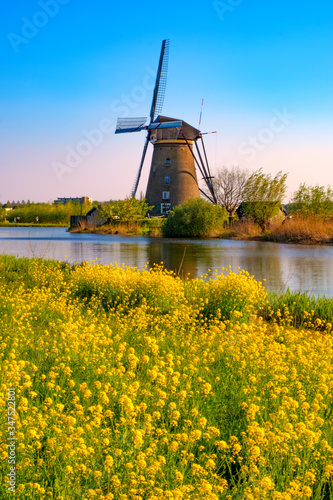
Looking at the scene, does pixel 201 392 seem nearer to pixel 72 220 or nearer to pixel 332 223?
pixel 332 223

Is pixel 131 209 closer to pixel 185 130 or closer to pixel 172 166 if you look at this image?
pixel 172 166

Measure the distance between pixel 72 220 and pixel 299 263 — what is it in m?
41.9

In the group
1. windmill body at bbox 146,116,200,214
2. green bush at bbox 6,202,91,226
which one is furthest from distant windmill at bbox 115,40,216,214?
green bush at bbox 6,202,91,226

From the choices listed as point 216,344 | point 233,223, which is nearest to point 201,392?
point 216,344

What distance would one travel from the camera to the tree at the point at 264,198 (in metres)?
40.4

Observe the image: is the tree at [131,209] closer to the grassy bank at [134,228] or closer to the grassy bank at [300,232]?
the grassy bank at [134,228]

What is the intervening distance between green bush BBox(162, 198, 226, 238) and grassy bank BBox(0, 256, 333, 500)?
1238 inches

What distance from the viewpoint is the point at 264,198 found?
40750 mm

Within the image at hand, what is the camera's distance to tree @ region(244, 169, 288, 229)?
4041cm

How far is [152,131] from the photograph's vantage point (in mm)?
46719

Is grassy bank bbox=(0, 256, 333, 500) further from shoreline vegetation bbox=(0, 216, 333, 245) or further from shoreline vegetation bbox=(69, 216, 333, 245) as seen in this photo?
shoreline vegetation bbox=(0, 216, 333, 245)

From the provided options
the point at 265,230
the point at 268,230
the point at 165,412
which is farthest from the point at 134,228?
the point at 165,412

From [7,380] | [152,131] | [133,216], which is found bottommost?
[7,380]

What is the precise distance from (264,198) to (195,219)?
22.1 feet
